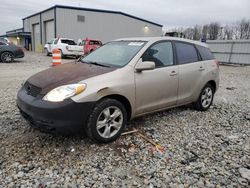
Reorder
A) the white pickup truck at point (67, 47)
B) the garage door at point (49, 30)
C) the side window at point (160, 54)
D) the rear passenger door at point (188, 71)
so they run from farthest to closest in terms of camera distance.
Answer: the garage door at point (49, 30), the white pickup truck at point (67, 47), the rear passenger door at point (188, 71), the side window at point (160, 54)

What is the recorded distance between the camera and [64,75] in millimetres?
3736

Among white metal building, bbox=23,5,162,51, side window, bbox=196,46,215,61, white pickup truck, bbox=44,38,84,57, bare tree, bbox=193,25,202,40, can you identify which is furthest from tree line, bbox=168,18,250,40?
side window, bbox=196,46,215,61

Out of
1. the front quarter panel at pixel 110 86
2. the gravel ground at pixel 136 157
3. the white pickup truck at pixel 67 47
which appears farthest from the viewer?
the white pickup truck at pixel 67 47

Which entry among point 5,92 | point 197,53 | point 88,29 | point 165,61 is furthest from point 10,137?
point 88,29

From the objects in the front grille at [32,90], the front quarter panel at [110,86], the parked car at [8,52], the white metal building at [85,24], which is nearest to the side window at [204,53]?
the front quarter panel at [110,86]

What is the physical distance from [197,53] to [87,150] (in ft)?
10.9

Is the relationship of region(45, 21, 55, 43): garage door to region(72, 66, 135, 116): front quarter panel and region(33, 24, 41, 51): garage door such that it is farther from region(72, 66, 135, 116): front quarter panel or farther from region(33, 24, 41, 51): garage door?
region(72, 66, 135, 116): front quarter panel

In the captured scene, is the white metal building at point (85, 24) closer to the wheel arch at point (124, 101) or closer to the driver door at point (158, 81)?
the driver door at point (158, 81)

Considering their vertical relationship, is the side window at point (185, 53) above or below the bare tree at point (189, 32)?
below

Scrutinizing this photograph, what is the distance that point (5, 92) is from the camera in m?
6.80

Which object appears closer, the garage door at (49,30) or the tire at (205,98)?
the tire at (205,98)

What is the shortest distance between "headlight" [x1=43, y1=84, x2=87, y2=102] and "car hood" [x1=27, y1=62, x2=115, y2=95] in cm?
8

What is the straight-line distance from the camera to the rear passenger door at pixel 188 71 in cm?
483

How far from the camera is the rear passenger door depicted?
4828 mm
